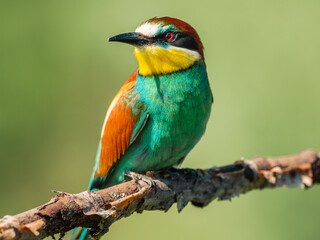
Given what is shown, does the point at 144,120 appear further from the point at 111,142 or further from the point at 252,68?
the point at 252,68

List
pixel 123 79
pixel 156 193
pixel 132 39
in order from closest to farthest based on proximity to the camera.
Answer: pixel 156 193 < pixel 132 39 < pixel 123 79

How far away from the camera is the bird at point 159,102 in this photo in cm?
251

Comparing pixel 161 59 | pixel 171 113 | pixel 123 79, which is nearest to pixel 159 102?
pixel 171 113

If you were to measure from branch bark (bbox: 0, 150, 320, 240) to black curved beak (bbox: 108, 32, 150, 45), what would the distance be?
2.38 ft

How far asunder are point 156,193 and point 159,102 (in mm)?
531

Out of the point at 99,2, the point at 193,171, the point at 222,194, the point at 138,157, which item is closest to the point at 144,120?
the point at 138,157

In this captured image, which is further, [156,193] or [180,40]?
[180,40]

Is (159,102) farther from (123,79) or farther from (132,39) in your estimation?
(123,79)

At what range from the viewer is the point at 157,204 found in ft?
7.46

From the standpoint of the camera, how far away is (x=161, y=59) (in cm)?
254

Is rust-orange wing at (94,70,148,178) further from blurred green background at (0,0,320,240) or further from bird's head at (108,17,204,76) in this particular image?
blurred green background at (0,0,320,240)

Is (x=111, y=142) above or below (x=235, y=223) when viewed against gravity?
above

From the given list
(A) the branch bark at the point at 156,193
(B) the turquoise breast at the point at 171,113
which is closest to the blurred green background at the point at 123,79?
(A) the branch bark at the point at 156,193

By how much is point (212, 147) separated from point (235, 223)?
60 cm
